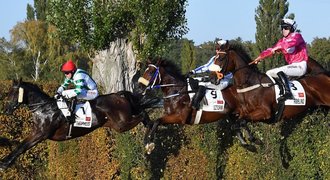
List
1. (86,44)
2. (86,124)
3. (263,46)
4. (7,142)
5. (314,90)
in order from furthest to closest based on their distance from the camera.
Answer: (263,46)
(86,44)
(7,142)
(86,124)
(314,90)

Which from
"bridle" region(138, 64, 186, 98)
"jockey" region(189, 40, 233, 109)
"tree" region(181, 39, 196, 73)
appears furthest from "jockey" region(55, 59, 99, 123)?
"tree" region(181, 39, 196, 73)

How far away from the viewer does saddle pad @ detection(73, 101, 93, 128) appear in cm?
1267

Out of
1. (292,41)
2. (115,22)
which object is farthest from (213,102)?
(115,22)

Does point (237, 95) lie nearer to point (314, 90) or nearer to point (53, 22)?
point (314, 90)

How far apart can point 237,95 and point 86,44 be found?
41.9ft

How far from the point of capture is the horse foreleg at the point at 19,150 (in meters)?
12.0

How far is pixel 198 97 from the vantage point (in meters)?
11.5

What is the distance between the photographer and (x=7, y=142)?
1370 cm

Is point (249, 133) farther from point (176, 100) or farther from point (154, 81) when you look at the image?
point (154, 81)

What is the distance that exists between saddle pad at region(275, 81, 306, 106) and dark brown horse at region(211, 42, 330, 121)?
0.07m

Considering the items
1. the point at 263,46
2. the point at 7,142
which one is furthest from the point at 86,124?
the point at 263,46

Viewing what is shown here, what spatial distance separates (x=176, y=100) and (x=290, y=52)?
7.34 ft

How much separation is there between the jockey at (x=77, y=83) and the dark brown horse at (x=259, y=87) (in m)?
2.56

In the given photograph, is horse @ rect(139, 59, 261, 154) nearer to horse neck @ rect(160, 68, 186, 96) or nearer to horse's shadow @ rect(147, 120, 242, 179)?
horse neck @ rect(160, 68, 186, 96)
